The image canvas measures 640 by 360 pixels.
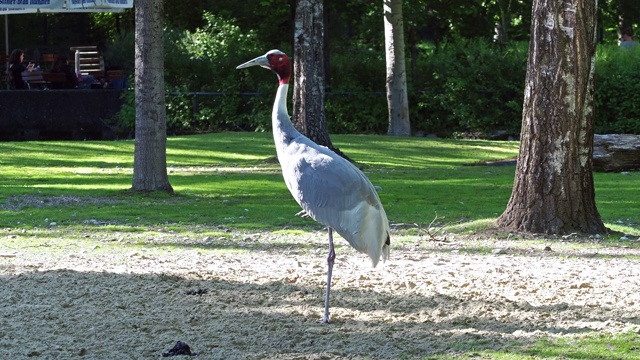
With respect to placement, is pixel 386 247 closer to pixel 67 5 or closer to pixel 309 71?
pixel 309 71

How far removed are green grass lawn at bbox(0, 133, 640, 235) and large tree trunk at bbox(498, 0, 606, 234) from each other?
3.54 ft

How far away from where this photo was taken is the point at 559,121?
11195 millimetres

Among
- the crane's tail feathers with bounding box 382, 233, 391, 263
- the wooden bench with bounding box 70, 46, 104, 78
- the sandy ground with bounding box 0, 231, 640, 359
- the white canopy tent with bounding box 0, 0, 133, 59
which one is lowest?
the sandy ground with bounding box 0, 231, 640, 359

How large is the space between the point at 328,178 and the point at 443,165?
14.6m

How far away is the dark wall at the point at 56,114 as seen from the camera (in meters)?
28.2

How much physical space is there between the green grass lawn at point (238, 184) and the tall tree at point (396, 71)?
223cm

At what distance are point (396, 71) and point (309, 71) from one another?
8.79 metres

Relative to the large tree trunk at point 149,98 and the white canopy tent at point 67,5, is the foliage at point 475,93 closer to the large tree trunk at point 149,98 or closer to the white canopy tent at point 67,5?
the white canopy tent at point 67,5

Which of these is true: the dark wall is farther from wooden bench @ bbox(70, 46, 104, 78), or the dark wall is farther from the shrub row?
wooden bench @ bbox(70, 46, 104, 78)

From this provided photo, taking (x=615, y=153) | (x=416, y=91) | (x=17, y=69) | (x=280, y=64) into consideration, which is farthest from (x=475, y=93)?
(x=280, y=64)

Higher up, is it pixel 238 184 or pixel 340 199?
pixel 340 199

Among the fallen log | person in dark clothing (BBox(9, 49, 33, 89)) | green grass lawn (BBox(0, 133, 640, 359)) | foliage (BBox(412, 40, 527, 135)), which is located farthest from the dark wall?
the fallen log

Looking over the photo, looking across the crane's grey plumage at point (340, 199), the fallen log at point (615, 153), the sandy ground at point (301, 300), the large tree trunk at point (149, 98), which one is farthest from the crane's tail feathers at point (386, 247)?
the fallen log at point (615, 153)

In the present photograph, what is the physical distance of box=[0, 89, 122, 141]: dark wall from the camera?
92.6 ft
